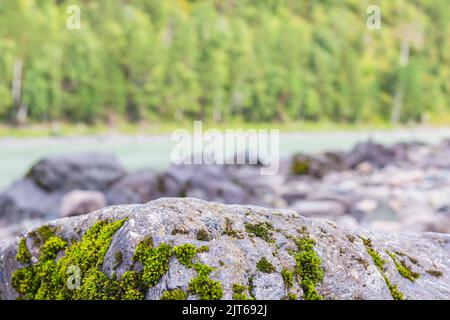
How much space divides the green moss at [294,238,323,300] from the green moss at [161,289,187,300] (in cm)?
79

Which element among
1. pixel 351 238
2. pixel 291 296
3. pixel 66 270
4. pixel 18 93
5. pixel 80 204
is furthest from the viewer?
pixel 18 93

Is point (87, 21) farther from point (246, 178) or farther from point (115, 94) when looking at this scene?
point (246, 178)

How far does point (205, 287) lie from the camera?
326 cm

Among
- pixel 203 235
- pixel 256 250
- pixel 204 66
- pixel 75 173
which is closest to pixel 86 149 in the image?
pixel 75 173

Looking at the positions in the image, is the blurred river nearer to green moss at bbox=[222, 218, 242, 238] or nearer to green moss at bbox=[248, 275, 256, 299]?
green moss at bbox=[222, 218, 242, 238]

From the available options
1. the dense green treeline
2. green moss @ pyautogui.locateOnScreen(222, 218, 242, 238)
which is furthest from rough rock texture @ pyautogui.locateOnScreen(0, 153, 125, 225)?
the dense green treeline

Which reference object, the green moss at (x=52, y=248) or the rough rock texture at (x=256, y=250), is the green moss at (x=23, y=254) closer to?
the green moss at (x=52, y=248)

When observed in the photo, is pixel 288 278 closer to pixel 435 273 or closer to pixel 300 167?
pixel 435 273

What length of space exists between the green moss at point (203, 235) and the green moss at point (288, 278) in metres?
0.55

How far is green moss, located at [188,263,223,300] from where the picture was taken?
3.25 metres

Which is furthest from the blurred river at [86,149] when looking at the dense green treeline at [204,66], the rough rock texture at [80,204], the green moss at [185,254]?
the green moss at [185,254]

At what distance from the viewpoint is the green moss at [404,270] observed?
12.7ft

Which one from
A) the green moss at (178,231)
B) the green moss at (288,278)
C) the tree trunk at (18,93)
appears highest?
the tree trunk at (18,93)

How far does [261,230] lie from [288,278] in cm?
43
